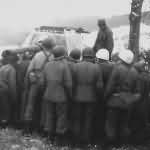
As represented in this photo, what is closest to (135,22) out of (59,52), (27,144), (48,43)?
(48,43)

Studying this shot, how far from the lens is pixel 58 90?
849 cm

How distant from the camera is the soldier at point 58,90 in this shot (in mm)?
8477

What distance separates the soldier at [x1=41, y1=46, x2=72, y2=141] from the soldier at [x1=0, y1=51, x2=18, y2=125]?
0.94 meters

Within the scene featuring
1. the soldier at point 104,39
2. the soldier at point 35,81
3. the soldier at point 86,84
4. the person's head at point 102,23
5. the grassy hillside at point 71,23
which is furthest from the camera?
the grassy hillside at point 71,23

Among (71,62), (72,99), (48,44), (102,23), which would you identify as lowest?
(72,99)

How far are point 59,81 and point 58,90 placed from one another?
0.54 ft

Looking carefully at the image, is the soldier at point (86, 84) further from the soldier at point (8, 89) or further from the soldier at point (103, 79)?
the soldier at point (8, 89)

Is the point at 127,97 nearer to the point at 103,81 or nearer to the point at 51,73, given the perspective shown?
the point at 103,81

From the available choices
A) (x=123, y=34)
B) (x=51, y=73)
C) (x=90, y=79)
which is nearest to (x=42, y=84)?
(x=51, y=73)

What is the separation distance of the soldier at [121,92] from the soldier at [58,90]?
0.77 meters

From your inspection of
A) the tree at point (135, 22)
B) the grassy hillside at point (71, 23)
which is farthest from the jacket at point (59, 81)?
the grassy hillside at point (71, 23)

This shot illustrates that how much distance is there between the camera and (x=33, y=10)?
4328 cm

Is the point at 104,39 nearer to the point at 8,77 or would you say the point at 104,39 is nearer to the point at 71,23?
the point at 8,77

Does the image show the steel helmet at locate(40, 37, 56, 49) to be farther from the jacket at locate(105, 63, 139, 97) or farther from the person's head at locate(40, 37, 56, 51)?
the jacket at locate(105, 63, 139, 97)
